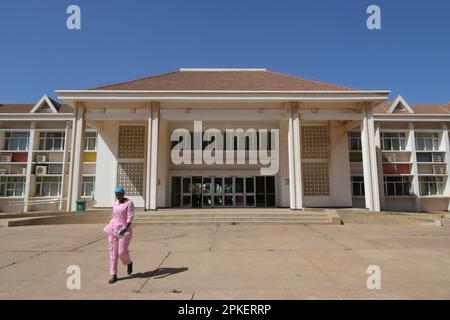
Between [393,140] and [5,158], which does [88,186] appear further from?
[393,140]

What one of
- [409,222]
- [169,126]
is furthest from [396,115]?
Answer: [169,126]

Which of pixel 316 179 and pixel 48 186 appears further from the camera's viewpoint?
pixel 48 186

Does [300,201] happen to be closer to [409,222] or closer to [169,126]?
[409,222]

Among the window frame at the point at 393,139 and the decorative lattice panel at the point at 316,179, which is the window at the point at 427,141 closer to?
the window frame at the point at 393,139

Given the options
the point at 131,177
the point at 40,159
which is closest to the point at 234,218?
the point at 131,177

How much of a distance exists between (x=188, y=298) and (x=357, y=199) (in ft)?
64.1

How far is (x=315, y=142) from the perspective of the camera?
18.6 metres

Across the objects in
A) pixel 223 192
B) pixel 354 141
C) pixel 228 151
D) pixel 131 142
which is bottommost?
pixel 223 192

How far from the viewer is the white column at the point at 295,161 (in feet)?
49.1

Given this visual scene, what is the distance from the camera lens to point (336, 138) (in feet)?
60.5

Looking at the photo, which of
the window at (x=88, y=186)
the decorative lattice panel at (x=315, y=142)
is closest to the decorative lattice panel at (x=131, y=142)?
the window at (x=88, y=186)

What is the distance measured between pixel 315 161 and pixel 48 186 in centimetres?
2057

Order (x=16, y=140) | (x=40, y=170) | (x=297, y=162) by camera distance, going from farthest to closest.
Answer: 1. (x=16, y=140)
2. (x=40, y=170)
3. (x=297, y=162)

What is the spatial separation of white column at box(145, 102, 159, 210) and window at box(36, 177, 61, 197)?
11.8 m
